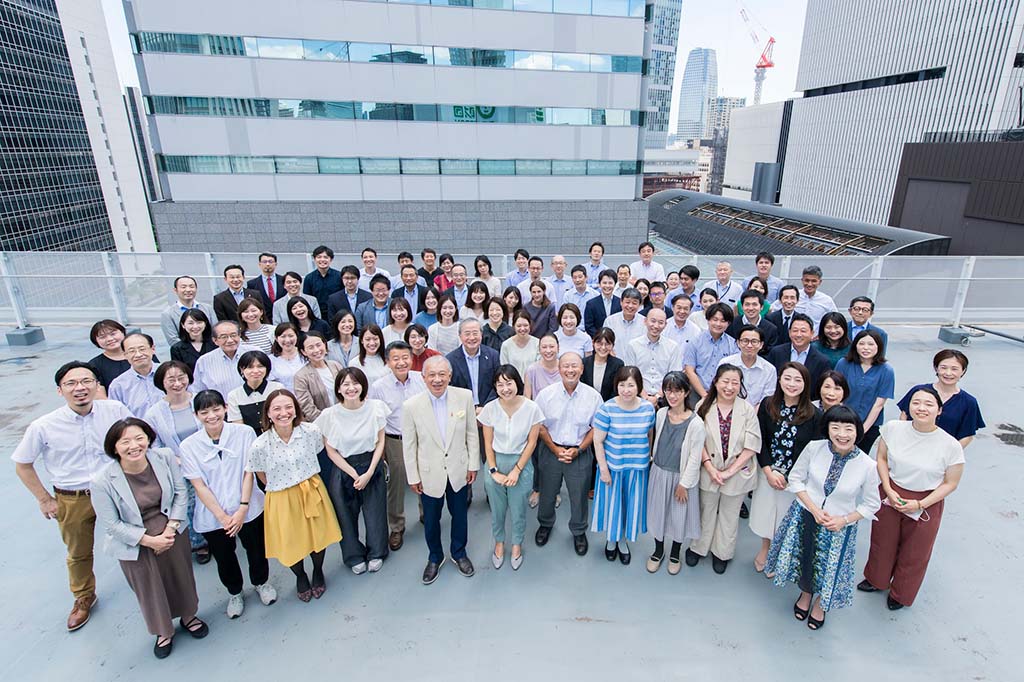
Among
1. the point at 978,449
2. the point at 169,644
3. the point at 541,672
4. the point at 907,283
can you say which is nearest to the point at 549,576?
the point at 541,672

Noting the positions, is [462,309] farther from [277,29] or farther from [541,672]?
[277,29]

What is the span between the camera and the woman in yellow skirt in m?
3.06

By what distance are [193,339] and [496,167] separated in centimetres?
A: 1025

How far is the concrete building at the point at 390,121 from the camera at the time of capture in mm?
11391

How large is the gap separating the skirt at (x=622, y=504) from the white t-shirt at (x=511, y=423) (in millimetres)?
729

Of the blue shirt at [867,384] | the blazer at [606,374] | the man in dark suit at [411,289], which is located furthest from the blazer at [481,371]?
the blue shirt at [867,384]

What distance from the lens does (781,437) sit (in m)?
3.30

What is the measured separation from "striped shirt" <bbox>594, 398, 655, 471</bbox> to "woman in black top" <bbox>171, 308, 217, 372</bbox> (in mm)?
3581

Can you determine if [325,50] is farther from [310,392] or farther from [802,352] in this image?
[802,352]

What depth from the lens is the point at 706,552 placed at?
3705 millimetres

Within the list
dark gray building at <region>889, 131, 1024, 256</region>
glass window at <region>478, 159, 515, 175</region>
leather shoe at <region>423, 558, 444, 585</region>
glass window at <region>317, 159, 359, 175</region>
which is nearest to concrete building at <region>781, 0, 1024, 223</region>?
dark gray building at <region>889, 131, 1024, 256</region>

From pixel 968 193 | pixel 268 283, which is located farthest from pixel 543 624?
pixel 968 193

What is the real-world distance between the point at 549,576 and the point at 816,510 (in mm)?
1909

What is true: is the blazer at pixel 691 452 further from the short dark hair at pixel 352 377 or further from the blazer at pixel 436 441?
the short dark hair at pixel 352 377
